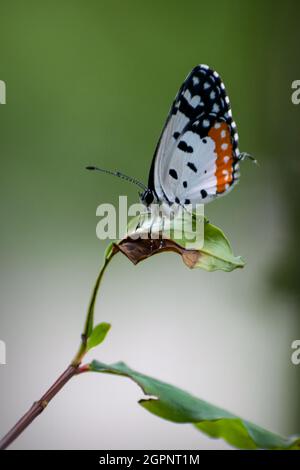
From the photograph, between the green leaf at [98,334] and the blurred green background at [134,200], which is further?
the blurred green background at [134,200]

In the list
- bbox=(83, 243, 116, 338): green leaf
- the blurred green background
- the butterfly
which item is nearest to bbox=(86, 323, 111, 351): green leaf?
bbox=(83, 243, 116, 338): green leaf

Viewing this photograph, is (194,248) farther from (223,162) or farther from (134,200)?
(134,200)

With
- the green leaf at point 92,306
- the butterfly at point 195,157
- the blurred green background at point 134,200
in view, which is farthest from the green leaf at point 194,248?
the blurred green background at point 134,200

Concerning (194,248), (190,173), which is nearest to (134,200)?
(190,173)

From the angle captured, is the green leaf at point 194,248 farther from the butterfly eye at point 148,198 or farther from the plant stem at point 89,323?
the butterfly eye at point 148,198

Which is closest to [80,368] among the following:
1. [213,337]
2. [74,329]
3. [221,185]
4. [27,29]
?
[221,185]

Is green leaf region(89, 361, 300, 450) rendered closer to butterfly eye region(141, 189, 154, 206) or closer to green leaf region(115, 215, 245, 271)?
green leaf region(115, 215, 245, 271)
